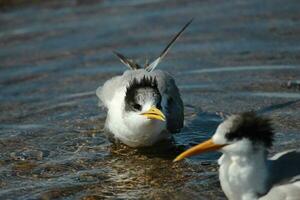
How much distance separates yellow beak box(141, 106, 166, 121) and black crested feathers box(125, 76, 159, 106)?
0.71 ft

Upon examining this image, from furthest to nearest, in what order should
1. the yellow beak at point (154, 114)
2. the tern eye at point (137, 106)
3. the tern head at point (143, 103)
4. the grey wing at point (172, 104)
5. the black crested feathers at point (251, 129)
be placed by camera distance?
the grey wing at point (172, 104), the tern eye at point (137, 106), the tern head at point (143, 103), the yellow beak at point (154, 114), the black crested feathers at point (251, 129)

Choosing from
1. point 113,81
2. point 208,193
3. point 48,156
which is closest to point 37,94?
point 113,81

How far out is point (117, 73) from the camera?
382 inches

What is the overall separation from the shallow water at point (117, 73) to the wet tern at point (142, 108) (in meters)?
0.19

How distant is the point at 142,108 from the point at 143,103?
0.06 meters

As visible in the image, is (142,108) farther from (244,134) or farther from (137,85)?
(244,134)

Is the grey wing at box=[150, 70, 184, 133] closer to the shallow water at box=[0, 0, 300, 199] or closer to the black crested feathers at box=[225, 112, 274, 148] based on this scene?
the shallow water at box=[0, 0, 300, 199]

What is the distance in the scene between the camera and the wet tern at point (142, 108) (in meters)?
7.12

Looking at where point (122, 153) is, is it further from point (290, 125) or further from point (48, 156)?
point (290, 125)

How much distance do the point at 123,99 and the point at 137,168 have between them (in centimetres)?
74

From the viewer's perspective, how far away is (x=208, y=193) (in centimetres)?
636

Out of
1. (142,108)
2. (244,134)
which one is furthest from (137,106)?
(244,134)

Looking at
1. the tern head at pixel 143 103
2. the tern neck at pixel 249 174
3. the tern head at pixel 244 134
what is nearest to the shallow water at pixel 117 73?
the tern head at pixel 143 103

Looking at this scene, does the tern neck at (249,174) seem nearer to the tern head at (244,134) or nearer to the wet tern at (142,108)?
the tern head at (244,134)
